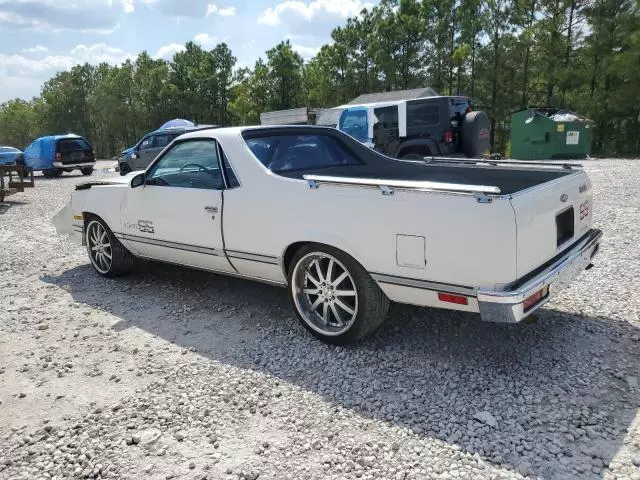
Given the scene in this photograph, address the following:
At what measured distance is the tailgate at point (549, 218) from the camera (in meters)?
2.81

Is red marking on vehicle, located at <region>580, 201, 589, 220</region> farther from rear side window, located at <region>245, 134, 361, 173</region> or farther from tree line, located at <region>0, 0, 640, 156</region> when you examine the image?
tree line, located at <region>0, 0, 640, 156</region>

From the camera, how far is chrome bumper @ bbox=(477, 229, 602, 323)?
107 inches

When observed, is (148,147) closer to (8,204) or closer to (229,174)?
(8,204)

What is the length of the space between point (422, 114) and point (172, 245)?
9.23 meters

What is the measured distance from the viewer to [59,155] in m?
20.3

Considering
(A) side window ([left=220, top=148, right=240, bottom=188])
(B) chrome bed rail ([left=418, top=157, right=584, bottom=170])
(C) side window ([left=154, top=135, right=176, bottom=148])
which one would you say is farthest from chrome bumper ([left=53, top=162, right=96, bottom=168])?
(B) chrome bed rail ([left=418, top=157, right=584, bottom=170])

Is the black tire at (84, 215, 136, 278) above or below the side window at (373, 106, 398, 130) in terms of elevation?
below

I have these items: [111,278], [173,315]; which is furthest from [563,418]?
[111,278]

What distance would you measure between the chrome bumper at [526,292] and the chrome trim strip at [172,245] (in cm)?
226

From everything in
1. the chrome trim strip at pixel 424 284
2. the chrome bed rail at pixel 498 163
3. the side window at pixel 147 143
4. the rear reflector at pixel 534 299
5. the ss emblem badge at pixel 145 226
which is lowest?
the rear reflector at pixel 534 299

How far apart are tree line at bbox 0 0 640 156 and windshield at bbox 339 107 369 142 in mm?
16126

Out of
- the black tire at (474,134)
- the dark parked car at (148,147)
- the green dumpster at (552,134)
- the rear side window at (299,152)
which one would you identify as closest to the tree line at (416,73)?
the green dumpster at (552,134)

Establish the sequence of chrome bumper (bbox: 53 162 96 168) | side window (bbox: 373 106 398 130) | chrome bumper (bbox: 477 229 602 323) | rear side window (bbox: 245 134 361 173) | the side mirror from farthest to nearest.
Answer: chrome bumper (bbox: 53 162 96 168) < side window (bbox: 373 106 398 130) < the side mirror < rear side window (bbox: 245 134 361 173) < chrome bumper (bbox: 477 229 602 323)

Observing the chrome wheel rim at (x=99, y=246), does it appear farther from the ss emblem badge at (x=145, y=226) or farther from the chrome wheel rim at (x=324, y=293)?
the chrome wheel rim at (x=324, y=293)
